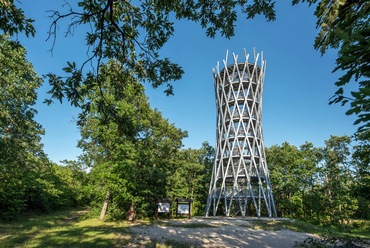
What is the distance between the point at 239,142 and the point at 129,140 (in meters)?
16.5

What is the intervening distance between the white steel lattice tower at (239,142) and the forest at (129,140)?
5.32m

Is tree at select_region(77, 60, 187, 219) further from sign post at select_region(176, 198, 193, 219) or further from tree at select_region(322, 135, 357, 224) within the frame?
tree at select_region(322, 135, 357, 224)

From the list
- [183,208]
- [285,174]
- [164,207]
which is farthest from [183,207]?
[285,174]

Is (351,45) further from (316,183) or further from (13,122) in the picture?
(316,183)

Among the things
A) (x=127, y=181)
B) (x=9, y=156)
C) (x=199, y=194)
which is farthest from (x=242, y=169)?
(x=9, y=156)

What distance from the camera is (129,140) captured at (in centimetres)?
544

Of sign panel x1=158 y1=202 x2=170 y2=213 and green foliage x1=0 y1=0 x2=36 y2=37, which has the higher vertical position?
green foliage x1=0 y1=0 x2=36 y2=37

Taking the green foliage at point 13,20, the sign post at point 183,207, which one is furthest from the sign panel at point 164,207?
the green foliage at point 13,20

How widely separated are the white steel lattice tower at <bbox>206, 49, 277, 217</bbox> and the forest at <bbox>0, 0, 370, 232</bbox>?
17.5 ft

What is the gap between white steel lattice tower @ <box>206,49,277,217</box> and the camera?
59.7ft

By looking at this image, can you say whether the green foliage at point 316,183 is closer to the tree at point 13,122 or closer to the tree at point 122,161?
the tree at point 122,161

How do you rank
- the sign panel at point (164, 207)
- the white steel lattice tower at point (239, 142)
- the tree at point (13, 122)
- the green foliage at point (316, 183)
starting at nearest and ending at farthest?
the tree at point (13, 122), the sign panel at point (164, 207), the white steel lattice tower at point (239, 142), the green foliage at point (316, 183)

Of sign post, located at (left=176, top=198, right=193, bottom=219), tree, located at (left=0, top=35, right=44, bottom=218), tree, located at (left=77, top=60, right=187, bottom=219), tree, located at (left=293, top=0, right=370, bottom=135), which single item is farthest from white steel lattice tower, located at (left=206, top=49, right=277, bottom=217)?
tree, located at (left=293, top=0, right=370, bottom=135)

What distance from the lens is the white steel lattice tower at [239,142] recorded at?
18203 mm
